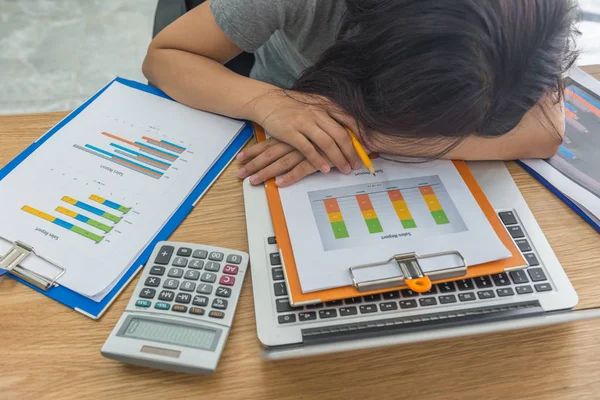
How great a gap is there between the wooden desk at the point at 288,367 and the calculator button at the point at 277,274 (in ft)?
0.10

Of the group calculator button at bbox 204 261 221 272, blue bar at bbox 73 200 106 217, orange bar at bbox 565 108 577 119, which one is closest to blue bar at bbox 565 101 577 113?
orange bar at bbox 565 108 577 119

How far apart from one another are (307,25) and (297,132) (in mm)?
194

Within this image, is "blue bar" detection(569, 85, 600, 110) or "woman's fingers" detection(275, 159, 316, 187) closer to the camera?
"woman's fingers" detection(275, 159, 316, 187)


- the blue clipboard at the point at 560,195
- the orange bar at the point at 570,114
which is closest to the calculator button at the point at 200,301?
the blue clipboard at the point at 560,195

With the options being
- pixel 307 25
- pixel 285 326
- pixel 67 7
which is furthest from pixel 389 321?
pixel 67 7

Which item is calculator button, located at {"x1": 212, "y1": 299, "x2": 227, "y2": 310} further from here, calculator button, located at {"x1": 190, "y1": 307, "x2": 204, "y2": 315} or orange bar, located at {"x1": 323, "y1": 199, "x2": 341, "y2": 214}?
orange bar, located at {"x1": 323, "y1": 199, "x2": 341, "y2": 214}

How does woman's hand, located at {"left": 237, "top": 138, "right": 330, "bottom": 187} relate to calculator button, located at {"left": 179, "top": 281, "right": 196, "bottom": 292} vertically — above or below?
above

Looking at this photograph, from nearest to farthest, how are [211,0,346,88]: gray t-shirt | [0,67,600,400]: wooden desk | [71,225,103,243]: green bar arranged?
[0,67,600,400]: wooden desk
[71,225,103,243]: green bar
[211,0,346,88]: gray t-shirt

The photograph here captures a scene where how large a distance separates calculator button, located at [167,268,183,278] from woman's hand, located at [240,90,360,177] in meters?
0.17

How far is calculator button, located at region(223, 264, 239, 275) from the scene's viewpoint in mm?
591

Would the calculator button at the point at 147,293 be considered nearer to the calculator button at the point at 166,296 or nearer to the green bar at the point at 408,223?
the calculator button at the point at 166,296

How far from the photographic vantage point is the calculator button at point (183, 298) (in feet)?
1.84

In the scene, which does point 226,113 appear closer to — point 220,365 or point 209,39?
point 209,39

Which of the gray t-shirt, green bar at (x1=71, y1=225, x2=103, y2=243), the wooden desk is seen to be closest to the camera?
the wooden desk
